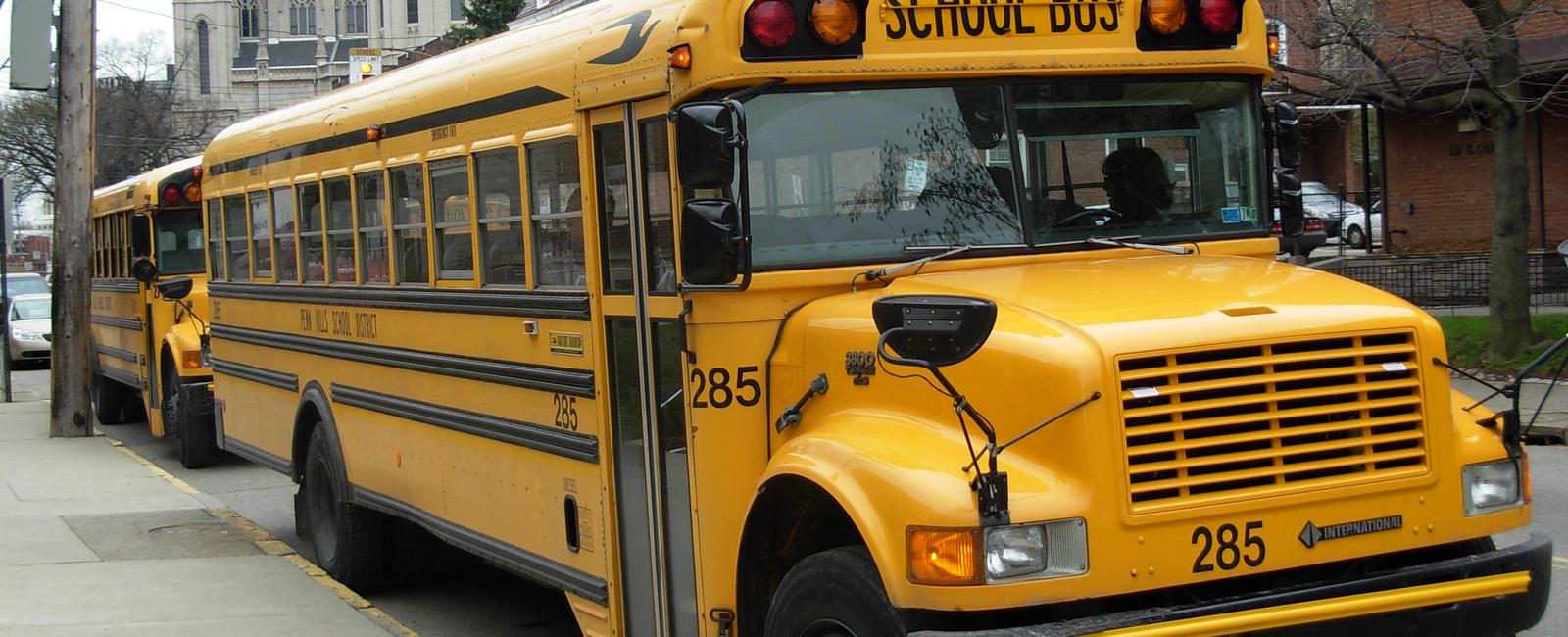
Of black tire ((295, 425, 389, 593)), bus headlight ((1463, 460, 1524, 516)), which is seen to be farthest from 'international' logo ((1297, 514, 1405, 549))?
black tire ((295, 425, 389, 593))

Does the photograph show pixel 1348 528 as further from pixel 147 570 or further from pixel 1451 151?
pixel 1451 151

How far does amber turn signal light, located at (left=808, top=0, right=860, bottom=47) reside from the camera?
16.3 ft

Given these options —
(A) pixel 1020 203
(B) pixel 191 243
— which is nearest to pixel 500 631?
(A) pixel 1020 203

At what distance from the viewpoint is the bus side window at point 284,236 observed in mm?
9117

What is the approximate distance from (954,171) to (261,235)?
19.5 ft

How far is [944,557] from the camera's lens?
3912mm

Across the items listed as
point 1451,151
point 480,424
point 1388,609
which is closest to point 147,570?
point 480,424

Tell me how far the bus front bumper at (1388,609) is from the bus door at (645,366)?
67.7 inches

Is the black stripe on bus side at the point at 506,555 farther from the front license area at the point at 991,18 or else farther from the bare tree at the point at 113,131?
the bare tree at the point at 113,131

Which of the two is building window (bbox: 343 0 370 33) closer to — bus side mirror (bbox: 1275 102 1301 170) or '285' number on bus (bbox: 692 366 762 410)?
bus side mirror (bbox: 1275 102 1301 170)

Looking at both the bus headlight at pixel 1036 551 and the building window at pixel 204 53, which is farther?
the building window at pixel 204 53

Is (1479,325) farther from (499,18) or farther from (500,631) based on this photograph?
(499,18)

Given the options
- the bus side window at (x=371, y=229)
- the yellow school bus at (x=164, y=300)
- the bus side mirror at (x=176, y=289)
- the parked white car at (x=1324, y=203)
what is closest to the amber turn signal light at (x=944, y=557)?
the bus side window at (x=371, y=229)

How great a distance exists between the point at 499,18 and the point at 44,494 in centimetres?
5364
